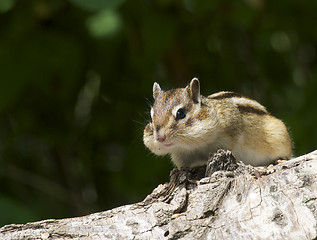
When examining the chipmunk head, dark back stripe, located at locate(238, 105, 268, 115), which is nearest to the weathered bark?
the chipmunk head

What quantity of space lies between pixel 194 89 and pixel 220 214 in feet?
3.95

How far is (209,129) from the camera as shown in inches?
134

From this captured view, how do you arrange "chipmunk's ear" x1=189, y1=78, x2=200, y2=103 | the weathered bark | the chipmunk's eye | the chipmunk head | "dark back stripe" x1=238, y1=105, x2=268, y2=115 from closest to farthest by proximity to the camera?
the weathered bark, the chipmunk head, the chipmunk's eye, "chipmunk's ear" x1=189, y1=78, x2=200, y2=103, "dark back stripe" x1=238, y1=105, x2=268, y2=115

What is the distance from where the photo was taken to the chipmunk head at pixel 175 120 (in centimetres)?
329

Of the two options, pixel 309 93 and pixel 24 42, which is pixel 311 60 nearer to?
pixel 309 93

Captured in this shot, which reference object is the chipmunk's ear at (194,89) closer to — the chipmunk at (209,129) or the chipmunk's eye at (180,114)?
the chipmunk at (209,129)

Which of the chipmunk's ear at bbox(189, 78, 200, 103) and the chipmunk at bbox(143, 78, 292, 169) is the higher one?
the chipmunk's ear at bbox(189, 78, 200, 103)

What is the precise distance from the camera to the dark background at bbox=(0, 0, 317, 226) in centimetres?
480

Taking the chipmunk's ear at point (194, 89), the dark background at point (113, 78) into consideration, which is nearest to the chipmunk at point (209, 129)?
the chipmunk's ear at point (194, 89)

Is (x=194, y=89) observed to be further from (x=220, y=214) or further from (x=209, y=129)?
(x=220, y=214)

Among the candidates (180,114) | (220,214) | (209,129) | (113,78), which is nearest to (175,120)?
(180,114)

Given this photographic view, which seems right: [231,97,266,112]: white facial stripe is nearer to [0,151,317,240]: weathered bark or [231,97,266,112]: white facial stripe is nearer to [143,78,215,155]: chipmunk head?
[143,78,215,155]: chipmunk head

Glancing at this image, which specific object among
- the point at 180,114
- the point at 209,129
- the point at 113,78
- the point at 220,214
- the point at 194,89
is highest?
the point at 113,78

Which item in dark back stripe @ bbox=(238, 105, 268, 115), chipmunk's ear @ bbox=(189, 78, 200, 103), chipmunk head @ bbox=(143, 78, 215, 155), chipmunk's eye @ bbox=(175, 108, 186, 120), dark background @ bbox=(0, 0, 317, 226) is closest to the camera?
chipmunk head @ bbox=(143, 78, 215, 155)
